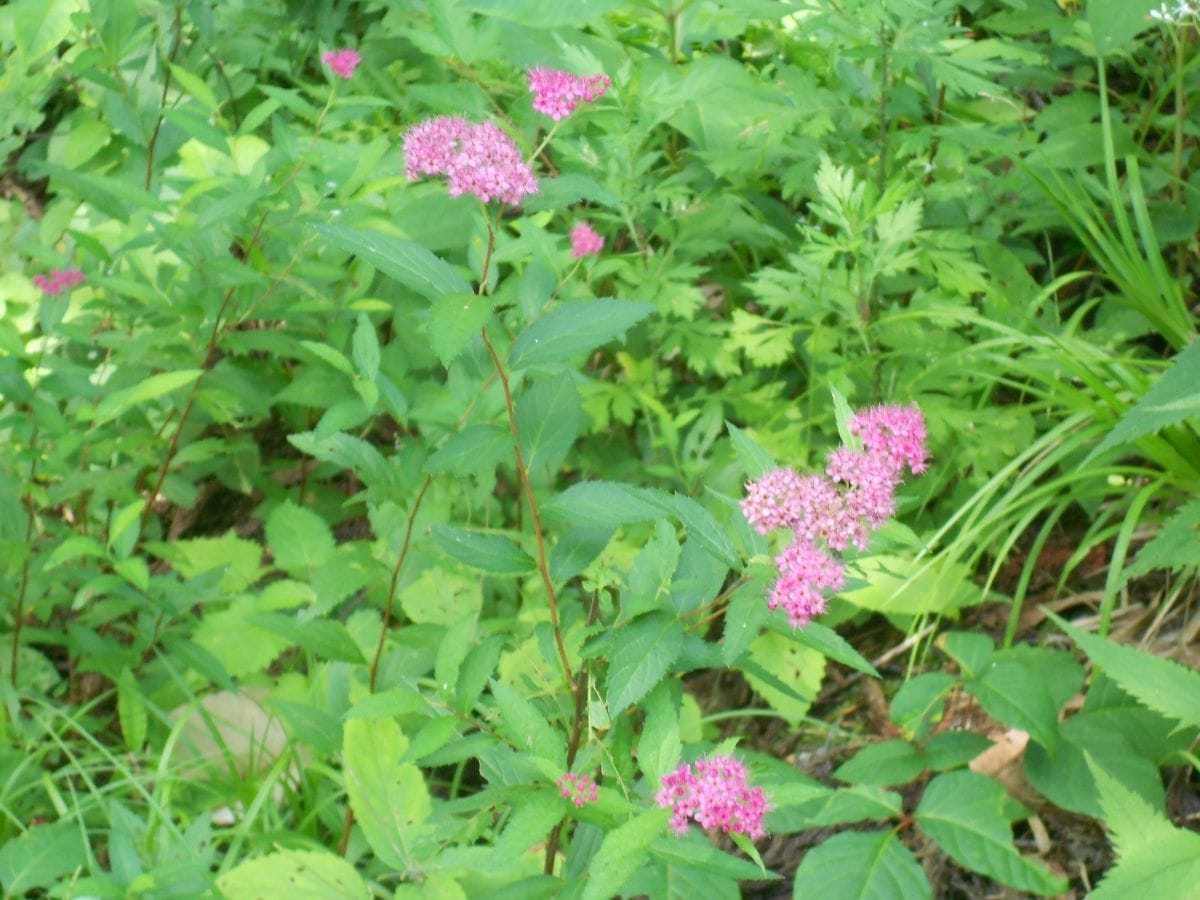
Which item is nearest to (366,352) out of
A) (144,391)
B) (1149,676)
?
(144,391)

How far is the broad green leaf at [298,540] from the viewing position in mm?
1849

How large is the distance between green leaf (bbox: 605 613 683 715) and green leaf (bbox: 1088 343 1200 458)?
457 mm

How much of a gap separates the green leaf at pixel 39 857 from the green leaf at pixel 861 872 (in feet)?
2.75

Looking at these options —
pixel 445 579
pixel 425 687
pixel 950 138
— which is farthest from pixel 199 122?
pixel 950 138

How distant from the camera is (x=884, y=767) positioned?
4.82 feet

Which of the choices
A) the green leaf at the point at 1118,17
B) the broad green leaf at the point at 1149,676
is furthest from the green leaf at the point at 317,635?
the green leaf at the point at 1118,17

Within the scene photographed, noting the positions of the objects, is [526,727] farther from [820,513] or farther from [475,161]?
[475,161]

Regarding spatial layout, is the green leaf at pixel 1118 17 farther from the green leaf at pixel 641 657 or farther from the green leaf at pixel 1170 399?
the green leaf at pixel 641 657

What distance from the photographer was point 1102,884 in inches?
43.6

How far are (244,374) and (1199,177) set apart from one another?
1750 millimetres

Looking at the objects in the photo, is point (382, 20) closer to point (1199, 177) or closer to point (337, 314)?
point (337, 314)

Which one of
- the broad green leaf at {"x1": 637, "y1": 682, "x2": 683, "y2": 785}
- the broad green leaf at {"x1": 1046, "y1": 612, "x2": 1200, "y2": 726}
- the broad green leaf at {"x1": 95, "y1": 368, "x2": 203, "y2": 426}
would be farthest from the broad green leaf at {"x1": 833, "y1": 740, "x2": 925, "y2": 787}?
the broad green leaf at {"x1": 95, "y1": 368, "x2": 203, "y2": 426}

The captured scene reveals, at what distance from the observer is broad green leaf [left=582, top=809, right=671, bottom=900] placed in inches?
35.6

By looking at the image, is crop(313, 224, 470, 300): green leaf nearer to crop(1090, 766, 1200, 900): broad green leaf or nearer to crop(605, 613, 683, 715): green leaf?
crop(605, 613, 683, 715): green leaf
